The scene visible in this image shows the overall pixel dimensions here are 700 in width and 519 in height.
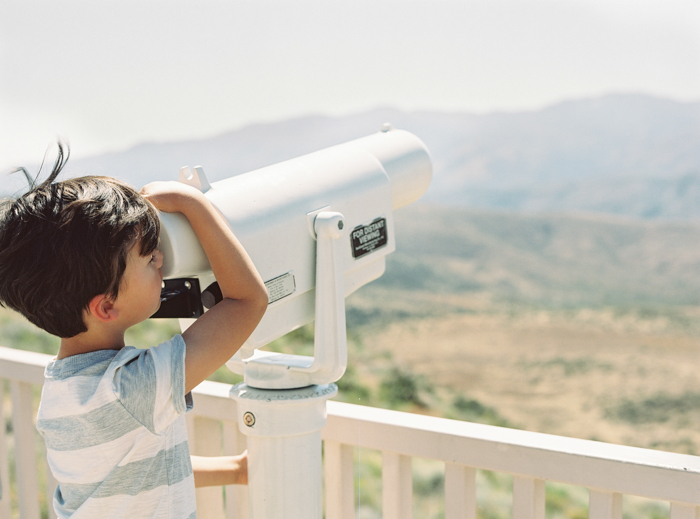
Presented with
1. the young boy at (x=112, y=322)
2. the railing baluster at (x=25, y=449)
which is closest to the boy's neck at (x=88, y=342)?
the young boy at (x=112, y=322)

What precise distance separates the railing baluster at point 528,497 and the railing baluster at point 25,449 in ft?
3.87

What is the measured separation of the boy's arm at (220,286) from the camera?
2.65 feet

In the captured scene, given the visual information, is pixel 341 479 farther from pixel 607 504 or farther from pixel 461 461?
pixel 607 504

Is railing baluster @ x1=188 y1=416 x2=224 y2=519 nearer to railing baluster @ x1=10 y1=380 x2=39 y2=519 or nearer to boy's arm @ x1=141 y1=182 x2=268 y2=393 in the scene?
railing baluster @ x1=10 y1=380 x2=39 y2=519

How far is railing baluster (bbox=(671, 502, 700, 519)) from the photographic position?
37.7 inches

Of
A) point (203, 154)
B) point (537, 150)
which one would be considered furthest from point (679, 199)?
point (203, 154)

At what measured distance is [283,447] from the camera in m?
1.00

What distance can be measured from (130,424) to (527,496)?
2.12 ft

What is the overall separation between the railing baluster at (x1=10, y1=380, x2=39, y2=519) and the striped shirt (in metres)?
0.87

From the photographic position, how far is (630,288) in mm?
17297

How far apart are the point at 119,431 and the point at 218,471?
346 millimetres

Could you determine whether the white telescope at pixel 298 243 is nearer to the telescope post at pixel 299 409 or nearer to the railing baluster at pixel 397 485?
the telescope post at pixel 299 409

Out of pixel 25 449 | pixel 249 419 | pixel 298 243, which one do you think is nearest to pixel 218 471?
pixel 249 419

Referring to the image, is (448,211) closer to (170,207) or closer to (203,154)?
(203,154)
